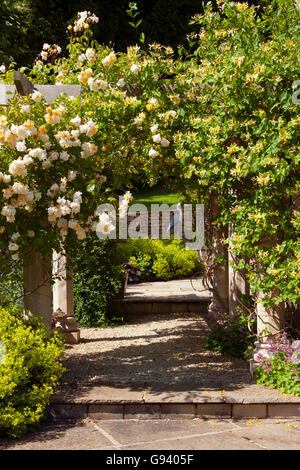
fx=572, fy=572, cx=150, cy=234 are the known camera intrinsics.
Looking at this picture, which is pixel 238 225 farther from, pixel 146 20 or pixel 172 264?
pixel 146 20

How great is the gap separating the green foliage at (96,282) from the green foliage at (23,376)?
313 centimetres

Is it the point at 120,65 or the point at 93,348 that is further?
the point at 93,348

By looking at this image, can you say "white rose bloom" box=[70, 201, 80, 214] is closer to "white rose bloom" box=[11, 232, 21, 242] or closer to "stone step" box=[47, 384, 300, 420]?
"white rose bloom" box=[11, 232, 21, 242]

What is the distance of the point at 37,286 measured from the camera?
5434 millimetres

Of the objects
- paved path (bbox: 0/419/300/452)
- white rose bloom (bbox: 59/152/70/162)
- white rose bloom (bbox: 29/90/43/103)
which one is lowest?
paved path (bbox: 0/419/300/452)

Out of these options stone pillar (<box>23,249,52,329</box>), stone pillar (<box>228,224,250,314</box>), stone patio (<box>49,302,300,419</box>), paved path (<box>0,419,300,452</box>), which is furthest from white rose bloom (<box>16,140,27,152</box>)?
stone pillar (<box>228,224,250,314</box>)

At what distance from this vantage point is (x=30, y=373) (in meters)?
4.86

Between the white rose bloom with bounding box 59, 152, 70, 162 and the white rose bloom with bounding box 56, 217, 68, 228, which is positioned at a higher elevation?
the white rose bloom with bounding box 59, 152, 70, 162

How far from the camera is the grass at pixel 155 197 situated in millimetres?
18469

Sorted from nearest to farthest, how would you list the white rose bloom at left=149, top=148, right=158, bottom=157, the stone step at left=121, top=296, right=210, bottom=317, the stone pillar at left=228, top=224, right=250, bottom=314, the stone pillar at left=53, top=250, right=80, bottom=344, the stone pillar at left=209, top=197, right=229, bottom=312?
the white rose bloom at left=149, top=148, right=158, bottom=157
the stone pillar at left=228, top=224, right=250, bottom=314
the stone pillar at left=53, top=250, right=80, bottom=344
the stone pillar at left=209, top=197, right=229, bottom=312
the stone step at left=121, top=296, right=210, bottom=317

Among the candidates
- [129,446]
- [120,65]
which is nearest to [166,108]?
[120,65]

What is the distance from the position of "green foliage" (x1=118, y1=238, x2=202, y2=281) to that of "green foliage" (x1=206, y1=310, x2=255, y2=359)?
5.04 m

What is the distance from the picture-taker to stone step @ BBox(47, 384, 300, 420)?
4.84 meters

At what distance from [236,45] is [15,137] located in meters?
2.19
